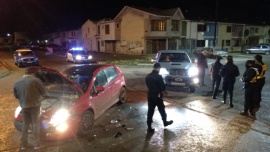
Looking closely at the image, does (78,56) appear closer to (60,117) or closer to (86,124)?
(86,124)

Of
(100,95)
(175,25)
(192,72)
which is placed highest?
(175,25)

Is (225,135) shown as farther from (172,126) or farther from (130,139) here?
(130,139)

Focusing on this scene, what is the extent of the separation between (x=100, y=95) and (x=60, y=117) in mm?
1760

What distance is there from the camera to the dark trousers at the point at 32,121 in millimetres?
5434

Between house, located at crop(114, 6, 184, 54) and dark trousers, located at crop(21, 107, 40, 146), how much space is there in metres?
37.9

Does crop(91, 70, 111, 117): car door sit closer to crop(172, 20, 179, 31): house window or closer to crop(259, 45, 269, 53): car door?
crop(172, 20, 179, 31): house window

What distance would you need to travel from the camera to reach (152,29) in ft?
140

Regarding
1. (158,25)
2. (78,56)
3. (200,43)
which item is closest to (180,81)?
(78,56)

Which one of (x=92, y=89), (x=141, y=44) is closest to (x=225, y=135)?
(x=92, y=89)

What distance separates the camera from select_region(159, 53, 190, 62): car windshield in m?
12.7

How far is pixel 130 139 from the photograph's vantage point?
6.25 metres

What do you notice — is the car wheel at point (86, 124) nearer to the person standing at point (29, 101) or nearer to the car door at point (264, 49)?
the person standing at point (29, 101)

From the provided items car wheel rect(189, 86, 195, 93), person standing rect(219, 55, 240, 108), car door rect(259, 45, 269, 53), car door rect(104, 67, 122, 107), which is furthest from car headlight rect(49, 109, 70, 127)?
car door rect(259, 45, 269, 53)

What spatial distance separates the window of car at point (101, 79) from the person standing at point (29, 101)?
215cm
